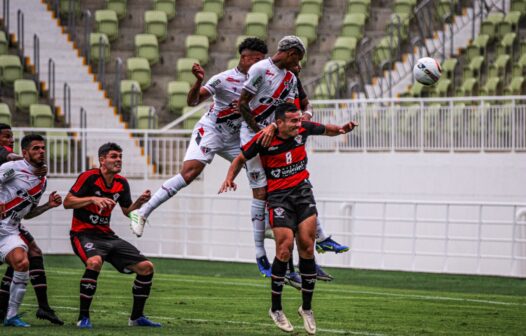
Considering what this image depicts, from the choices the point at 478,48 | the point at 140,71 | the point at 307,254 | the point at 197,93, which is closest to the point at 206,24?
the point at 140,71

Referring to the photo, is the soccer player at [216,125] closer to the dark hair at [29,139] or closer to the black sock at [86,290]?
the black sock at [86,290]

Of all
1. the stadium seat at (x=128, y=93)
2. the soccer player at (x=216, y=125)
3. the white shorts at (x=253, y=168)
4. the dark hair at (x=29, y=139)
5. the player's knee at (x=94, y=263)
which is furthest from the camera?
the stadium seat at (x=128, y=93)

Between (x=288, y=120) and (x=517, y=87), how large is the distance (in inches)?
628

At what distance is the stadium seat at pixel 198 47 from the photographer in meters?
30.9

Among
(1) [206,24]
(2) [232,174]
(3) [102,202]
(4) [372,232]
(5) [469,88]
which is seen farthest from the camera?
(1) [206,24]

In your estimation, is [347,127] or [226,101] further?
[226,101]

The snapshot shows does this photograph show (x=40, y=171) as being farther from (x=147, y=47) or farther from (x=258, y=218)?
(x=147, y=47)

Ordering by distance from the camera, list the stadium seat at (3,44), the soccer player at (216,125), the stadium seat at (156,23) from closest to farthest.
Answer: the soccer player at (216,125)
the stadium seat at (3,44)
the stadium seat at (156,23)

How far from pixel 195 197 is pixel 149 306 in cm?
979

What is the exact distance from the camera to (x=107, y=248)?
39.8 ft

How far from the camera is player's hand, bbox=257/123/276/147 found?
11.6 meters

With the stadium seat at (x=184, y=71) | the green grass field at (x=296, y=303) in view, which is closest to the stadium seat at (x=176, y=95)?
the stadium seat at (x=184, y=71)

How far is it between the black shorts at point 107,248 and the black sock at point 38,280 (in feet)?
1.91

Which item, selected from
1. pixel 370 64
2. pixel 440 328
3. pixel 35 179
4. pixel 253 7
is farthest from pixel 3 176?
pixel 253 7
